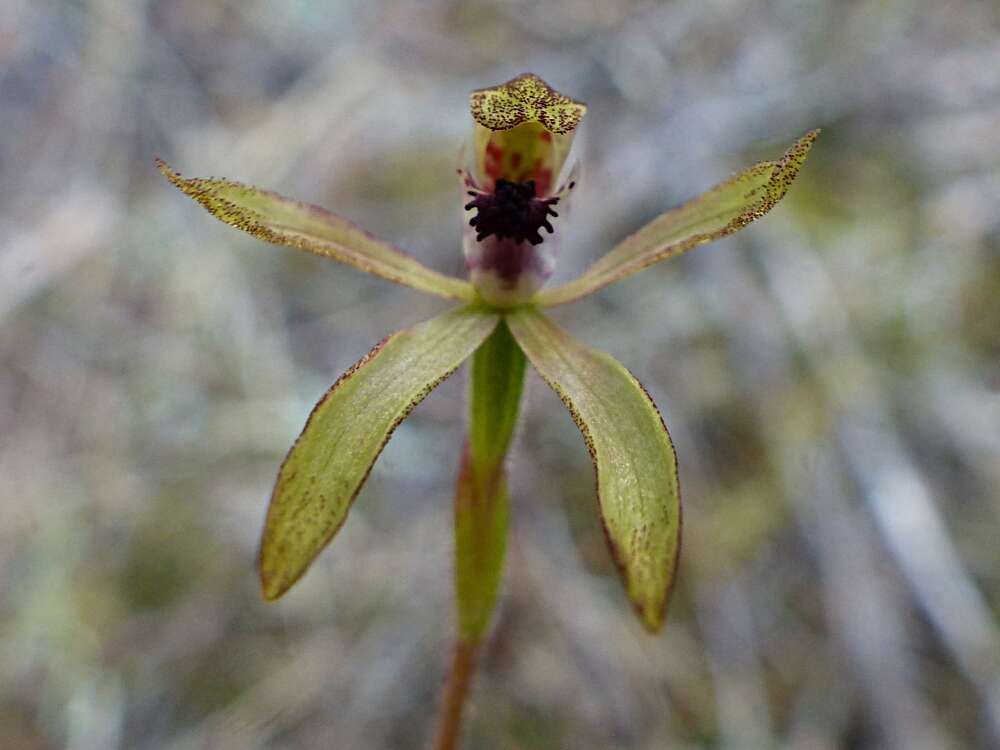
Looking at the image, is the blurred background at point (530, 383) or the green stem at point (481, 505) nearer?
the green stem at point (481, 505)

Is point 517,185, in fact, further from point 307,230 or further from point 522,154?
point 307,230

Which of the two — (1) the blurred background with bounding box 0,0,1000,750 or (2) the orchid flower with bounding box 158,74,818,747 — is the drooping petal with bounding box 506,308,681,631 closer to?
(2) the orchid flower with bounding box 158,74,818,747

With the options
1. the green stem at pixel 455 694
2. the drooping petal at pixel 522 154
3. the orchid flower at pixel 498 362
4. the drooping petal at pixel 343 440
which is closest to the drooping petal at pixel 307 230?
the orchid flower at pixel 498 362

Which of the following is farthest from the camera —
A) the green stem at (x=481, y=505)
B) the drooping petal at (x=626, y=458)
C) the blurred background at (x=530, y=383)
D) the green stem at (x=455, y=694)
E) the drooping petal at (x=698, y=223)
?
the blurred background at (x=530, y=383)

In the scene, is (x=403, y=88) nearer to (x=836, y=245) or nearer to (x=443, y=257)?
(x=443, y=257)

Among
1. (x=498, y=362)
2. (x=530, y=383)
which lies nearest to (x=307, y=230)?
(x=498, y=362)

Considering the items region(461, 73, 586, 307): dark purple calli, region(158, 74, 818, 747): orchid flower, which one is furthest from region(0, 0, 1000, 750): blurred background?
region(461, 73, 586, 307): dark purple calli

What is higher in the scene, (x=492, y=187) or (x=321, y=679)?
(x=492, y=187)

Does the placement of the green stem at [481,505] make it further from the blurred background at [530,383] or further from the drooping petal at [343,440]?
the blurred background at [530,383]

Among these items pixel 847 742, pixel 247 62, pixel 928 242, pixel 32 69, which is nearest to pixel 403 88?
pixel 247 62
